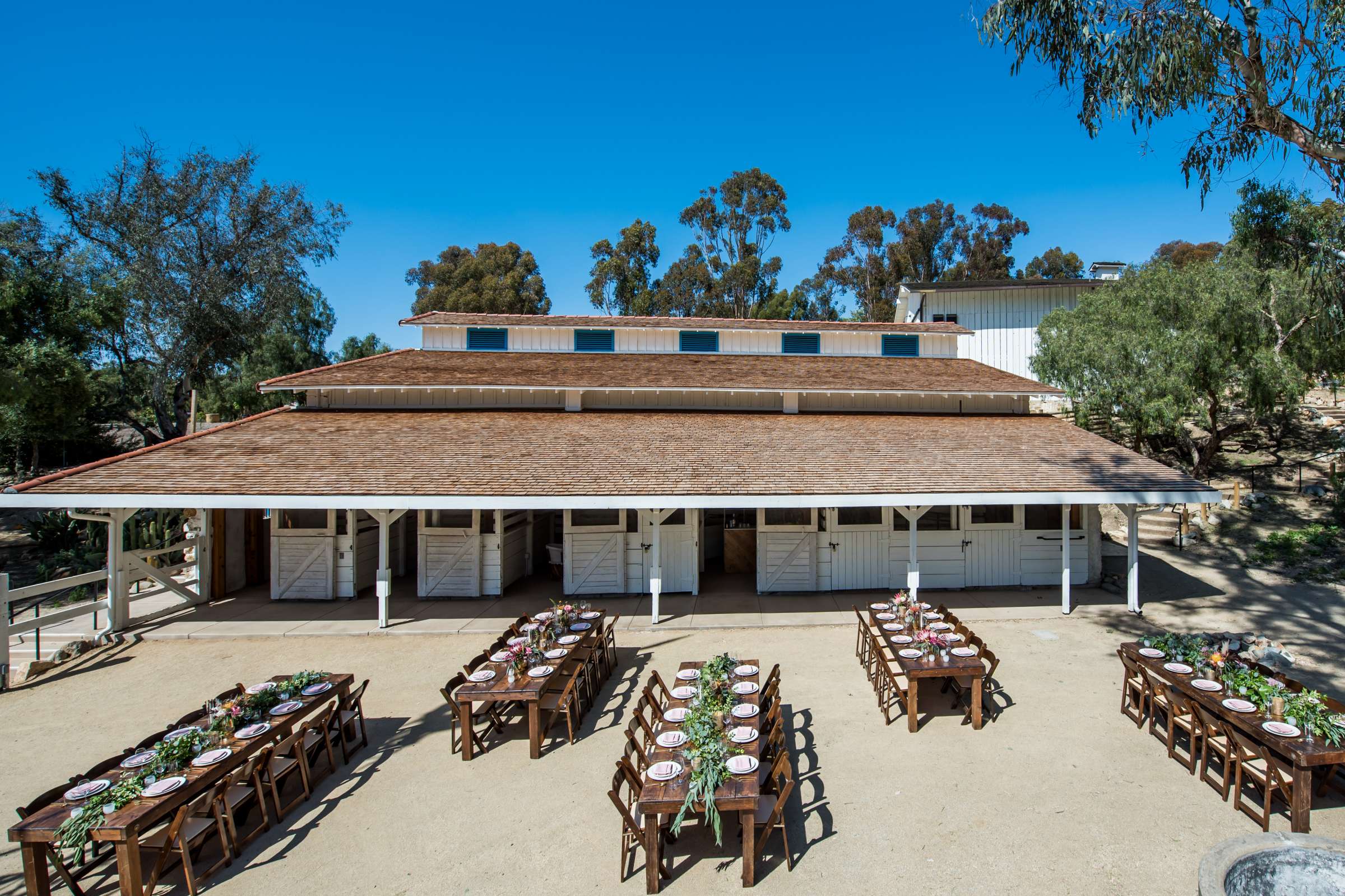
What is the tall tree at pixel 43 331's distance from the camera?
61.8 ft

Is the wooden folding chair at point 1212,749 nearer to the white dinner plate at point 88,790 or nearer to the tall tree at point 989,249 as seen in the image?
the white dinner plate at point 88,790

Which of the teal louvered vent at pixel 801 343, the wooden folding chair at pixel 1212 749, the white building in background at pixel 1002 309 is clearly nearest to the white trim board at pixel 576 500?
the wooden folding chair at pixel 1212 749

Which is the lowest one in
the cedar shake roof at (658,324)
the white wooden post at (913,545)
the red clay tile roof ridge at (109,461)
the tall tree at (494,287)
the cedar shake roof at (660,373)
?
the white wooden post at (913,545)

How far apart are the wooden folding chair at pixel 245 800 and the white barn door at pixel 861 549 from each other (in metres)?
10.5

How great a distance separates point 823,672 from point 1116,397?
1462 centimetres

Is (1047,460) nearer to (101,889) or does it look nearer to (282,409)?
(101,889)

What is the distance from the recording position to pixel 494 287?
41.4 meters

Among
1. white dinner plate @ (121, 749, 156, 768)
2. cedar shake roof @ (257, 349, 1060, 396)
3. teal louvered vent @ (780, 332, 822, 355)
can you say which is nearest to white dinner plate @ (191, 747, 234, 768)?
white dinner plate @ (121, 749, 156, 768)

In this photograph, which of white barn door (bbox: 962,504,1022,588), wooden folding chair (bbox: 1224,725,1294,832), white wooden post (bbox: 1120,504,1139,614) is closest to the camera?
wooden folding chair (bbox: 1224,725,1294,832)

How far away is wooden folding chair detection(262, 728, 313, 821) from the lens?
18.8ft

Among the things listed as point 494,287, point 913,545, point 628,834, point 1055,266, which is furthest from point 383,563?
point 1055,266

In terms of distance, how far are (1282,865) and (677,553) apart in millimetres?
10065

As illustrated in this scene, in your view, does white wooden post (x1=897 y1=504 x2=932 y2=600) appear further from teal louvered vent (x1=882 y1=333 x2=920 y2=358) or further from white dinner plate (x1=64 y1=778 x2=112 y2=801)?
white dinner plate (x1=64 y1=778 x2=112 y2=801)

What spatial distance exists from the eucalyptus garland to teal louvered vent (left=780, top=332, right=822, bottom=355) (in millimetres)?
12725
